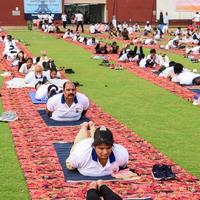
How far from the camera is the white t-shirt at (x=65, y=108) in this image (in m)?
8.42

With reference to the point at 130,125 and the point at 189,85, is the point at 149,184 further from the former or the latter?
the point at 189,85

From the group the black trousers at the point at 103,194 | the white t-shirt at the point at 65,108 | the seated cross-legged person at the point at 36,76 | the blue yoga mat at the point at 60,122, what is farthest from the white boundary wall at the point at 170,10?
the black trousers at the point at 103,194

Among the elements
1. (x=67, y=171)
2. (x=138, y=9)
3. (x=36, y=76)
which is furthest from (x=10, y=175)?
(x=138, y=9)

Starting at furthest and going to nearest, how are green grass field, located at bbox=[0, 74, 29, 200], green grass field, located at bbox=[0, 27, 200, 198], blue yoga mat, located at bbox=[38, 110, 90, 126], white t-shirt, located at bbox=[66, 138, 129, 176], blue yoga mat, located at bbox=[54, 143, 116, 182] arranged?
blue yoga mat, located at bbox=[38, 110, 90, 126], green grass field, located at bbox=[0, 27, 200, 198], blue yoga mat, located at bbox=[54, 143, 116, 182], white t-shirt, located at bbox=[66, 138, 129, 176], green grass field, located at bbox=[0, 74, 29, 200]

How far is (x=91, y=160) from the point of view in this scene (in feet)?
18.6

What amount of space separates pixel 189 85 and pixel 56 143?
19.5 feet

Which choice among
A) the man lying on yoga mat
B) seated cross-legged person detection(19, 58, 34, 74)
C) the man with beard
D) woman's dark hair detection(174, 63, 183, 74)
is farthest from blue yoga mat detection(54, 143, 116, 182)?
seated cross-legged person detection(19, 58, 34, 74)

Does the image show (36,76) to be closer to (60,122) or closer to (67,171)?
(60,122)

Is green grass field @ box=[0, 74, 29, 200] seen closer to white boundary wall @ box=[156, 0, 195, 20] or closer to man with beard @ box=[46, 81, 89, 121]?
man with beard @ box=[46, 81, 89, 121]

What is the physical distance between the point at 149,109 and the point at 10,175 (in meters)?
4.39

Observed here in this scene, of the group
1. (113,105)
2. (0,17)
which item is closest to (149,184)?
(113,105)

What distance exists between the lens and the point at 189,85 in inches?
489

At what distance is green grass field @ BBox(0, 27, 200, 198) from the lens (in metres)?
7.21

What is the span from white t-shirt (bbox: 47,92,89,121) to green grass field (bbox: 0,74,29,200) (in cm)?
115
